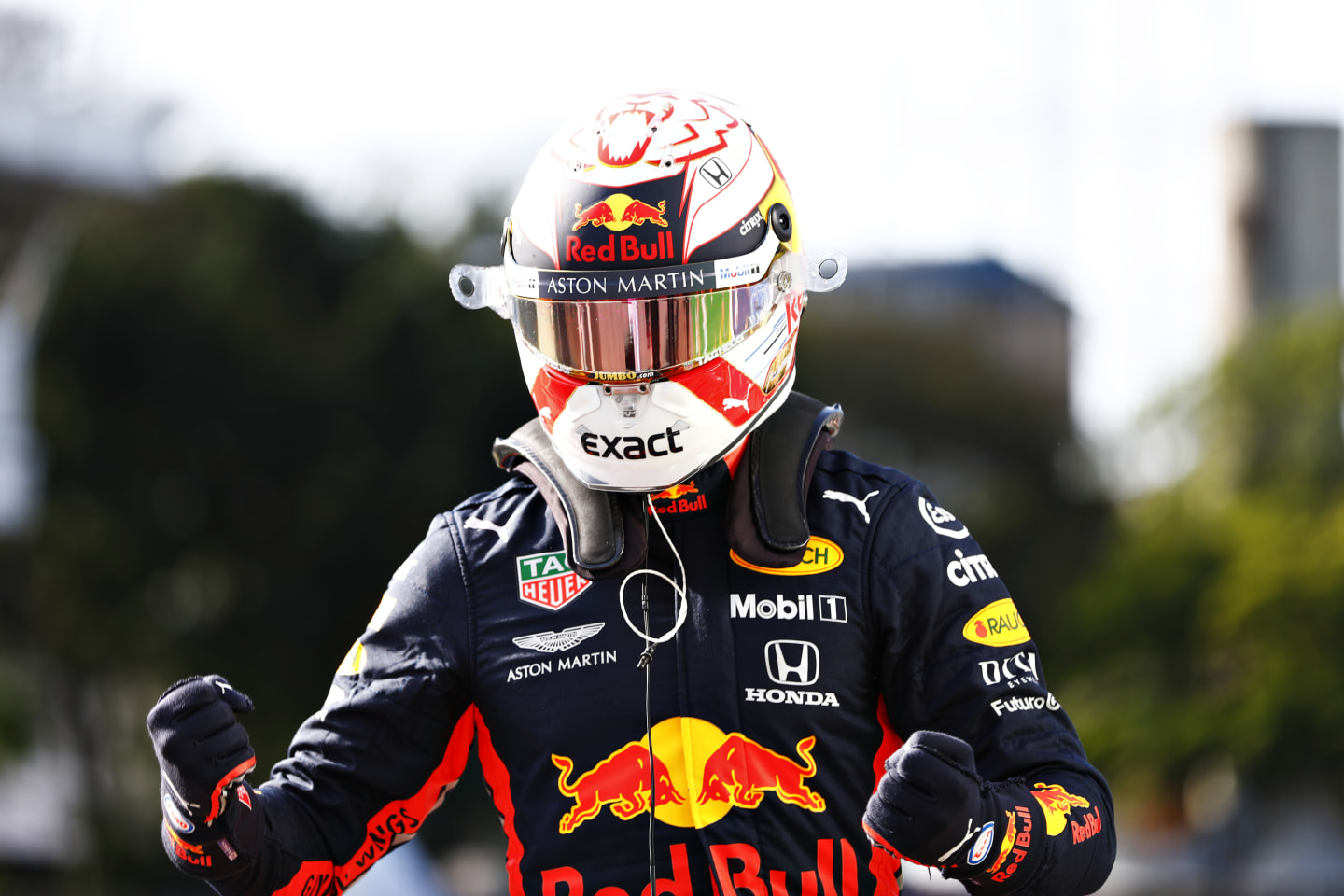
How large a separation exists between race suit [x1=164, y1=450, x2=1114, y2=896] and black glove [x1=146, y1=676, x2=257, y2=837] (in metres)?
0.15

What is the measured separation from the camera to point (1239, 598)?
81.8ft

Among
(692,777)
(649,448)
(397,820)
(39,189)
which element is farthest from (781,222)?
(39,189)

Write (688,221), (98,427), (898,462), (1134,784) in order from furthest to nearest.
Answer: (898,462) → (1134,784) → (98,427) → (688,221)

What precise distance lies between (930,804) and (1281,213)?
37.4 m

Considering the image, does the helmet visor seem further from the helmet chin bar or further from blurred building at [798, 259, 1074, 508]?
blurred building at [798, 259, 1074, 508]

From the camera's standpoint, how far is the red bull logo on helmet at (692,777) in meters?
2.85

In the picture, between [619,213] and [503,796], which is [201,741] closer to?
[503,796]

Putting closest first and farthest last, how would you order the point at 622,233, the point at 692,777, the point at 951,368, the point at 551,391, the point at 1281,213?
1. the point at 692,777
2. the point at 622,233
3. the point at 551,391
4. the point at 951,368
5. the point at 1281,213

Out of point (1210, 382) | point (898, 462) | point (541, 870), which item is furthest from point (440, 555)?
point (898, 462)

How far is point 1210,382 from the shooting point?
89.4 ft

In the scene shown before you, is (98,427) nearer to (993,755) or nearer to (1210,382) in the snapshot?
(1210,382)

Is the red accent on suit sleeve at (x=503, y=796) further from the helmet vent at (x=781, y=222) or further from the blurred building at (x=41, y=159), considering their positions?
the blurred building at (x=41, y=159)

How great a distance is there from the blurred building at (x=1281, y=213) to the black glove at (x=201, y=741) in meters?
35.1

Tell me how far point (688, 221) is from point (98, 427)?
22.5 meters
